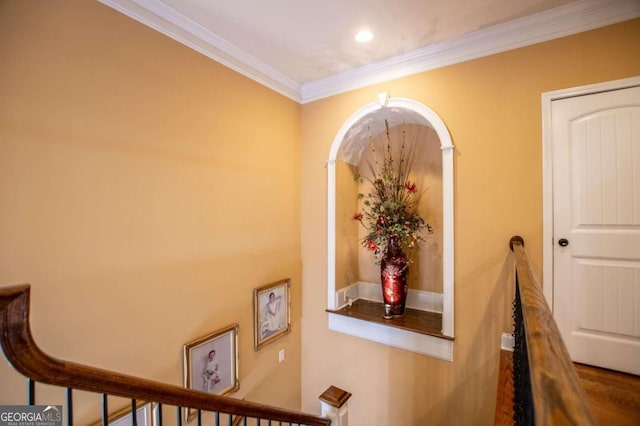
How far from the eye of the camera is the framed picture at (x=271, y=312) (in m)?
2.41

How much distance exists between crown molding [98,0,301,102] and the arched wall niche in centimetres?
88

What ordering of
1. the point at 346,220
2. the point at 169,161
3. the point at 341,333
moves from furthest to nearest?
the point at 346,220
the point at 341,333
the point at 169,161

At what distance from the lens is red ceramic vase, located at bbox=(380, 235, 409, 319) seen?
2.40 meters

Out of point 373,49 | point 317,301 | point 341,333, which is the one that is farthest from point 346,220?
point 373,49

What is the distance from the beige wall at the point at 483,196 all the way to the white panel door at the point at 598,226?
14cm

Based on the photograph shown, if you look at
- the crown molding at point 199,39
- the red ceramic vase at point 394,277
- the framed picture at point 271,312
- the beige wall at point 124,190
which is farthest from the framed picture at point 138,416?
the crown molding at point 199,39

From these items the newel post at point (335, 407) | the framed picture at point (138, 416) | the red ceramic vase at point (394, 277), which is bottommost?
the newel post at point (335, 407)

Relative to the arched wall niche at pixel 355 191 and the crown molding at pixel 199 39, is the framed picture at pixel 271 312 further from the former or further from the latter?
the crown molding at pixel 199 39

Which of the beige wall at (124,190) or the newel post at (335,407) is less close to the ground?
the beige wall at (124,190)

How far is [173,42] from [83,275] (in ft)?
5.28

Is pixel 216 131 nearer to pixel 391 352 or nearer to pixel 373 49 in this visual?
pixel 373 49

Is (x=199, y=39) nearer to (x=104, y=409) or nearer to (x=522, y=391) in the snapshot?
(x=104, y=409)

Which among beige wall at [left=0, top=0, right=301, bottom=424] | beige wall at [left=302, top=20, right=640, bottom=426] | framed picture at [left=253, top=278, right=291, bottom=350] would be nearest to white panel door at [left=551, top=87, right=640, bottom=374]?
beige wall at [left=302, top=20, right=640, bottom=426]

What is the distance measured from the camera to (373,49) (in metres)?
2.19
